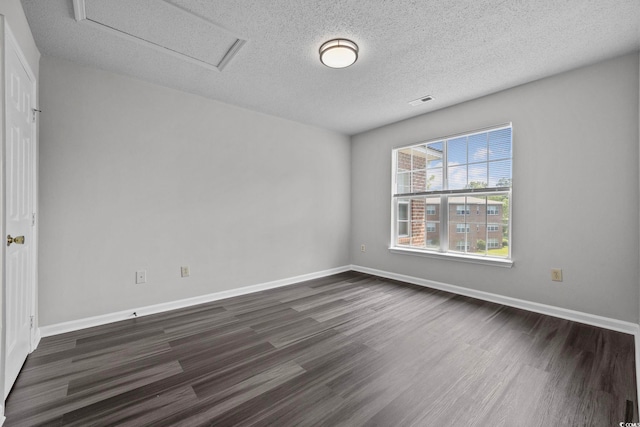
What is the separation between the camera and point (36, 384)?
1.73 metres

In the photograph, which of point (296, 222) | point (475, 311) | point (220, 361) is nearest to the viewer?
point (220, 361)

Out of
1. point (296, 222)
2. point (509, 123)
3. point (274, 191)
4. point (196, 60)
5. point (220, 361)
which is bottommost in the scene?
point (220, 361)

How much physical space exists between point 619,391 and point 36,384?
366 centimetres

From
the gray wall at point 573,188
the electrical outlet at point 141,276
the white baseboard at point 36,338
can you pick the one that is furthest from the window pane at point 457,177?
the white baseboard at point 36,338

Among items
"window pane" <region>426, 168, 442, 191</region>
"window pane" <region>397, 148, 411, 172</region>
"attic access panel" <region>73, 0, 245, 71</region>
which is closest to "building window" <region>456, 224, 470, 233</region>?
"window pane" <region>426, 168, 442, 191</region>

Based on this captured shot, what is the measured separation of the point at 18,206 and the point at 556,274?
4657 millimetres

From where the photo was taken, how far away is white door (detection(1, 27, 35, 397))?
1.60 m

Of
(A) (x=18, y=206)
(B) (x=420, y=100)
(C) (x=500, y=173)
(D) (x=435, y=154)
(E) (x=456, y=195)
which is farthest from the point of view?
(D) (x=435, y=154)

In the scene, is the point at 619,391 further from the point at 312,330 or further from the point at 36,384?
the point at 36,384

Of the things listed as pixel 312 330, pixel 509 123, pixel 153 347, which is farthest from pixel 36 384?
pixel 509 123

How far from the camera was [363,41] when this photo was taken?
88.5 inches

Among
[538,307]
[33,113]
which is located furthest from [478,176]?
[33,113]

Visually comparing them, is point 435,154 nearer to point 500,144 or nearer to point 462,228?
point 500,144

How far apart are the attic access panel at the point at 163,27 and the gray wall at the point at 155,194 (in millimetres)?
820
